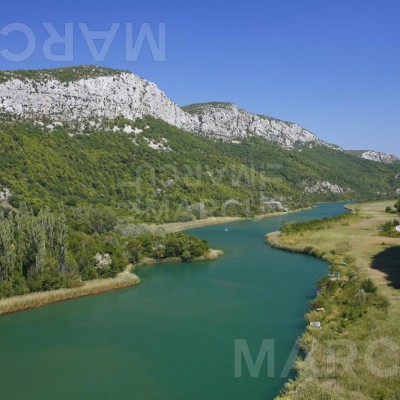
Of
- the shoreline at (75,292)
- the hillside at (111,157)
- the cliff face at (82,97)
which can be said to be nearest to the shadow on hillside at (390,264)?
the shoreline at (75,292)

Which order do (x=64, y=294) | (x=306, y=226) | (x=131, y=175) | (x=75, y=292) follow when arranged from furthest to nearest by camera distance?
(x=131, y=175) < (x=306, y=226) < (x=75, y=292) < (x=64, y=294)

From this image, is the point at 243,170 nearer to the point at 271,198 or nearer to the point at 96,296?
the point at 271,198

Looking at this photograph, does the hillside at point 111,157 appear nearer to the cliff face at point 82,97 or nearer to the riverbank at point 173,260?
the cliff face at point 82,97

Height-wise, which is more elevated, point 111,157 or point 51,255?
point 111,157

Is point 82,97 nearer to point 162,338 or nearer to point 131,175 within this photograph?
point 131,175

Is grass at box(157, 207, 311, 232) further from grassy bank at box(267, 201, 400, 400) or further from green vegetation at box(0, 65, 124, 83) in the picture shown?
green vegetation at box(0, 65, 124, 83)

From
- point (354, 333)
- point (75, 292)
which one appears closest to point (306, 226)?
point (75, 292)
